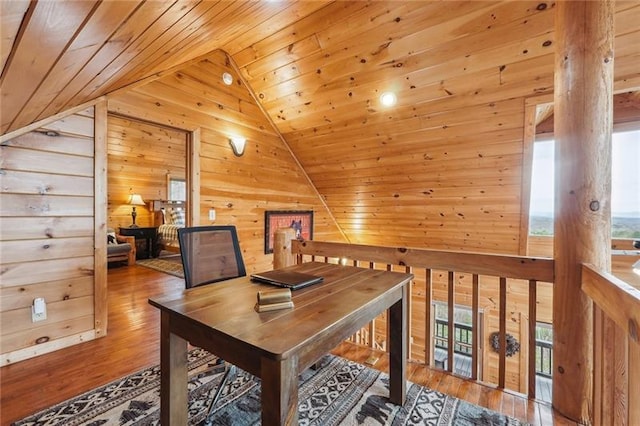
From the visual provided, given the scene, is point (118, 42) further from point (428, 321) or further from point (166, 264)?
point (166, 264)

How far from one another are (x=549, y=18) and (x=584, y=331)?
78.5 inches

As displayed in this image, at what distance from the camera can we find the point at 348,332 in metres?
1.21

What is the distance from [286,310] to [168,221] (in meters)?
7.26

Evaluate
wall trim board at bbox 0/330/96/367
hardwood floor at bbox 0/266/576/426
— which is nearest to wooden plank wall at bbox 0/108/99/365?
wall trim board at bbox 0/330/96/367

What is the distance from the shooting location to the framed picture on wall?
3.93 m

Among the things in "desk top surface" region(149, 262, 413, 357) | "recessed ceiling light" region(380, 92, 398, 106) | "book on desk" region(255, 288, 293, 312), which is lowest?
"desk top surface" region(149, 262, 413, 357)

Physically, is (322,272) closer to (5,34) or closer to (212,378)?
(212,378)

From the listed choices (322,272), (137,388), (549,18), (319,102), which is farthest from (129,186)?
(549,18)

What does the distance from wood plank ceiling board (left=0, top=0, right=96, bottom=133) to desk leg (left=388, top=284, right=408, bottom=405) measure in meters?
1.75

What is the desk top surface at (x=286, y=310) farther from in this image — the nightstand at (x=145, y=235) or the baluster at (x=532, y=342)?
the nightstand at (x=145, y=235)

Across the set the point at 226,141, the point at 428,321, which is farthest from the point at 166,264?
the point at 428,321

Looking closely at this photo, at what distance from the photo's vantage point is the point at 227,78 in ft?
11.2

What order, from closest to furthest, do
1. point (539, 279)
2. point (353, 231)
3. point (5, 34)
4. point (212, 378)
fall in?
point (5, 34)
point (539, 279)
point (212, 378)
point (353, 231)

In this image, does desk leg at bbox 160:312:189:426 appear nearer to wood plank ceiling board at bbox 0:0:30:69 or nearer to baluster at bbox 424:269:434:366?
wood plank ceiling board at bbox 0:0:30:69
